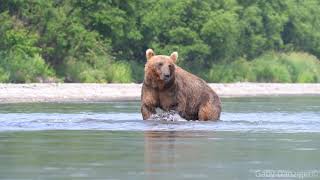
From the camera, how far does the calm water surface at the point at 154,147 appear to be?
11.9m

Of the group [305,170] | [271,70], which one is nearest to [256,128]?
[305,170]

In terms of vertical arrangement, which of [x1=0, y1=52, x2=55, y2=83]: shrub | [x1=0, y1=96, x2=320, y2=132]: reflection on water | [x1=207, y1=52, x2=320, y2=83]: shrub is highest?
[x1=0, y1=96, x2=320, y2=132]: reflection on water

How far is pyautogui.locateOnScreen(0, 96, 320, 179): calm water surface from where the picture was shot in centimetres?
1193

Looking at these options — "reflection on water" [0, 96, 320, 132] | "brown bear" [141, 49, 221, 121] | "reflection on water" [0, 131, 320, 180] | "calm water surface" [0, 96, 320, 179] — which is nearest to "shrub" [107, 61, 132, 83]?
"reflection on water" [0, 96, 320, 132]

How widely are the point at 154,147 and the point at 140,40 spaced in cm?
3150

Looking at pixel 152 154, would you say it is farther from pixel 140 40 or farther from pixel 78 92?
pixel 140 40

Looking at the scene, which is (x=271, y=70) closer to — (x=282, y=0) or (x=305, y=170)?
(x=282, y=0)

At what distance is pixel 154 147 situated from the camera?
593 inches

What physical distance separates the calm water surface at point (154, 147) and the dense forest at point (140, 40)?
17.2 meters

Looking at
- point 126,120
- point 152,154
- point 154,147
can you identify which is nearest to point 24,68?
point 126,120

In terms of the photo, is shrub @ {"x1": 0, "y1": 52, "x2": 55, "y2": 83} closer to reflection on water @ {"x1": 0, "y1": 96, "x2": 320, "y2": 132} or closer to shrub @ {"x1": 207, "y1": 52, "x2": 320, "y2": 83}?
reflection on water @ {"x1": 0, "y1": 96, "x2": 320, "y2": 132}

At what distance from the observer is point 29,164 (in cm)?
1257

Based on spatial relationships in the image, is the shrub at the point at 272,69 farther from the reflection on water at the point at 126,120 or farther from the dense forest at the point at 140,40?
the reflection on water at the point at 126,120

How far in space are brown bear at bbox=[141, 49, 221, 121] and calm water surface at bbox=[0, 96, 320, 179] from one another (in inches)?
12.6
